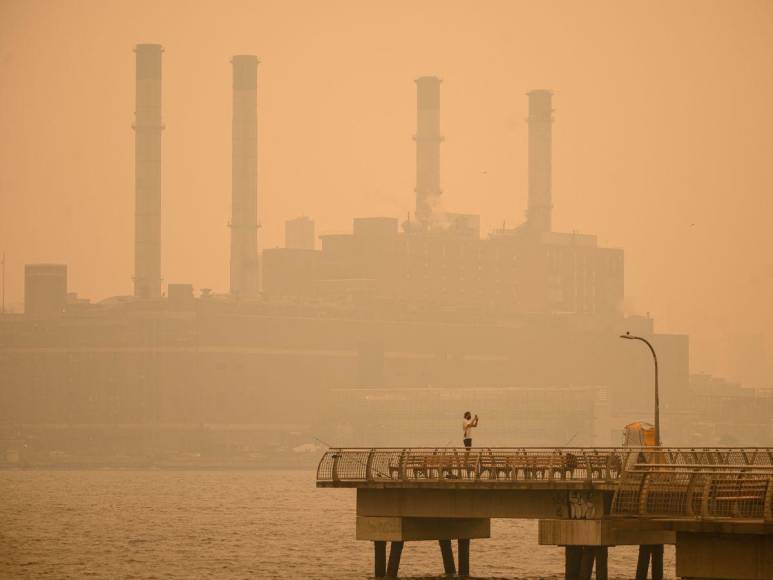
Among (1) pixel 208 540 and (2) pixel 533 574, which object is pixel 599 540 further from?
(1) pixel 208 540

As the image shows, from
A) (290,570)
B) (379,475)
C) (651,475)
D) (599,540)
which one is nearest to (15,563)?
(290,570)

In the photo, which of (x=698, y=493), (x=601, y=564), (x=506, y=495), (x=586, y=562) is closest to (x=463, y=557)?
(x=506, y=495)

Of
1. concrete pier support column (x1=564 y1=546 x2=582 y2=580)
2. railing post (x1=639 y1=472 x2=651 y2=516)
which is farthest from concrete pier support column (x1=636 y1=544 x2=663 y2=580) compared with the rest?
railing post (x1=639 y1=472 x2=651 y2=516)

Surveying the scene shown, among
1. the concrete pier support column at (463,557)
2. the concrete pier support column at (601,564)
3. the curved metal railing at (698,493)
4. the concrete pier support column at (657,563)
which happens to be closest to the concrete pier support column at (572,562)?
the concrete pier support column at (601,564)

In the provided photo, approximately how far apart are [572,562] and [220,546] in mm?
40220

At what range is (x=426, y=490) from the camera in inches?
2844

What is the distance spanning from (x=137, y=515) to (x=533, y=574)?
225 ft

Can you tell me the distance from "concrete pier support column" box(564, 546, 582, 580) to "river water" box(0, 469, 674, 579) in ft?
35.5

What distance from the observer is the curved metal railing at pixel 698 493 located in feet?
159

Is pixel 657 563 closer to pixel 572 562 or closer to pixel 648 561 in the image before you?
pixel 648 561

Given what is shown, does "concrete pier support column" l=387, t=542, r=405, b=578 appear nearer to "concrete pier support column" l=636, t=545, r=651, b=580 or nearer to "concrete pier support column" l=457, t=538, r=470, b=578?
"concrete pier support column" l=457, t=538, r=470, b=578

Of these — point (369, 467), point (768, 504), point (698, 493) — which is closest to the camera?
point (768, 504)

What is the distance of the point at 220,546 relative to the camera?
353ft

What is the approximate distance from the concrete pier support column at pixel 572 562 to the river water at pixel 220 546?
35.5 feet
